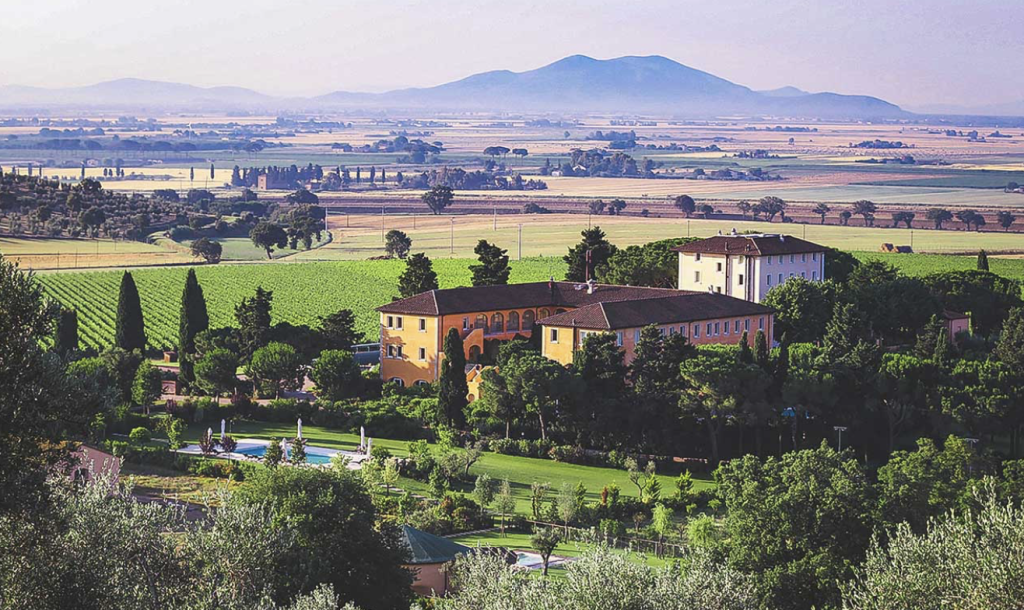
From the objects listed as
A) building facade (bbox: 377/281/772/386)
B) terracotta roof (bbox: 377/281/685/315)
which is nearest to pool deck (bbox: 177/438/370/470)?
building facade (bbox: 377/281/772/386)

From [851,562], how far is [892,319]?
29.1 metres

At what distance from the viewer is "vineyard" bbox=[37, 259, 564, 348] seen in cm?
6288

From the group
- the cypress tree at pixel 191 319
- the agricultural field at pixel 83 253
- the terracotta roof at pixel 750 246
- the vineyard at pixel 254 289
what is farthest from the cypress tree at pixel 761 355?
the agricultural field at pixel 83 253

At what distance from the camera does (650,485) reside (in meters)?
36.2

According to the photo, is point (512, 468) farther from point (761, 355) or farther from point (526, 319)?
point (526, 319)

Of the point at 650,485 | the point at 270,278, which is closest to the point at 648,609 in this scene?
the point at 650,485

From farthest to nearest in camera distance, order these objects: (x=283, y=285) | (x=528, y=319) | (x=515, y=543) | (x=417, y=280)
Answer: (x=283, y=285) < (x=417, y=280) < (x=528, y=319) < (x=515, y=543)

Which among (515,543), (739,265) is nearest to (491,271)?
(739,265)

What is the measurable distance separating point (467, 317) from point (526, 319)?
9.08 ft

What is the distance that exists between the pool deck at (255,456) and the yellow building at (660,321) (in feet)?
30.0

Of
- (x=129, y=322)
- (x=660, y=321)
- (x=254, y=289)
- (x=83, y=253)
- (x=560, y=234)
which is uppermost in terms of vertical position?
(x=660, y=321)

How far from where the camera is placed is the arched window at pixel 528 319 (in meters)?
54.8

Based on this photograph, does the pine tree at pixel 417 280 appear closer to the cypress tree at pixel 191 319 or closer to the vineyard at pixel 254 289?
the vineyard at pixel 254 289

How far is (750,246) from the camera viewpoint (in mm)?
62719
